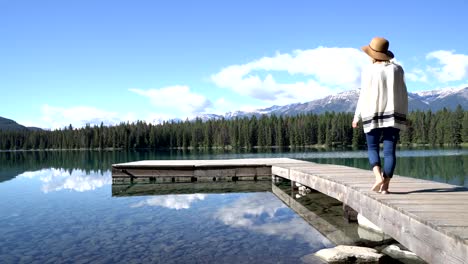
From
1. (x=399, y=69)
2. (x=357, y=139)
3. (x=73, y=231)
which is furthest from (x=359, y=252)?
(x=357, y=139)

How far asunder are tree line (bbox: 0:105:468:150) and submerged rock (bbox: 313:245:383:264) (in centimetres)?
12190

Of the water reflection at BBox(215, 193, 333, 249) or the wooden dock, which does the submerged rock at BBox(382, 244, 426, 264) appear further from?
the water reflection at BBox(215, 193, 333, 249)

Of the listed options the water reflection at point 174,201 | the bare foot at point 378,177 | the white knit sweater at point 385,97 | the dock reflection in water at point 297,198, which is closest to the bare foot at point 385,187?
the bare foot at point 378,177

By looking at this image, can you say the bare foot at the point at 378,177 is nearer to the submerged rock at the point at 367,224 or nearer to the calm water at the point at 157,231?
the calm water at the point at 157,231

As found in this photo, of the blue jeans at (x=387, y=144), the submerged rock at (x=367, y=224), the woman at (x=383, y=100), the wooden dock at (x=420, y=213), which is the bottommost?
the submerged rock at (x=367, y=224)

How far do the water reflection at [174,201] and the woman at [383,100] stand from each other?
8.97 meters

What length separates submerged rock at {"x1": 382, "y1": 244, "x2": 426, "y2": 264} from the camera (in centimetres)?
779

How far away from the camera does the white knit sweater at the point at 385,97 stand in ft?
23.8

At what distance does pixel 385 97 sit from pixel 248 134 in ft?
454

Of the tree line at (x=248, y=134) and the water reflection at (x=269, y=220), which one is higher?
the tree line at (x=248, y=134)

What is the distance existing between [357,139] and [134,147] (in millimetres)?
85836

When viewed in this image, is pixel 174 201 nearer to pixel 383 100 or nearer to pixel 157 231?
pixel 157 231

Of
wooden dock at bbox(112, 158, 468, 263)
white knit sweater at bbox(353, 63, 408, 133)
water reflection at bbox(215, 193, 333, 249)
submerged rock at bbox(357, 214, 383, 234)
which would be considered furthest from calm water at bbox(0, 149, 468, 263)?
white knit sweater at bbox(353, 63, 408, 133)

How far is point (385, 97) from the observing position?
7.33 m
